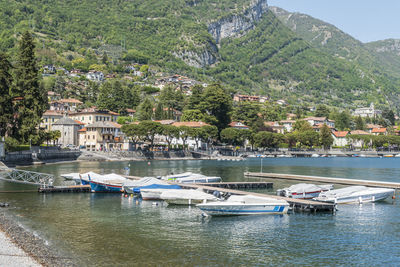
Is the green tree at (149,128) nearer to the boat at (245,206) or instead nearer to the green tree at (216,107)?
the green tree at (216,107)

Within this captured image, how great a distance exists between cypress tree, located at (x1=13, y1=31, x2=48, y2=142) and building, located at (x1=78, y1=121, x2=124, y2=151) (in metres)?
43.9

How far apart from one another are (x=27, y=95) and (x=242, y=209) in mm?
70222

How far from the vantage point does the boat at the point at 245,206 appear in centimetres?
3612

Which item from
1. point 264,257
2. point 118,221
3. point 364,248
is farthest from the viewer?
point 118,221

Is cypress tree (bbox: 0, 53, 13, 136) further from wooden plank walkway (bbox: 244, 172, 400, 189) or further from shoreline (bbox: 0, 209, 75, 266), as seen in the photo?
shoreline (bbox: 0, 209, 75, 266)

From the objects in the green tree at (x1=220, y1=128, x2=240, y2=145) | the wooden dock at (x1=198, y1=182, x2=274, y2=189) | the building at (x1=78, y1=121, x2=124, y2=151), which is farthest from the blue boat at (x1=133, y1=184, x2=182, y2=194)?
the green tree at (x1=220, y1=128, x2=240, y2=145)

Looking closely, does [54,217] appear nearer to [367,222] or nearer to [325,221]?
[325,221]

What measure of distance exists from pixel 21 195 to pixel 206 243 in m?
28.2

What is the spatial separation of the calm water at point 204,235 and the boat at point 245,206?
0.82 m

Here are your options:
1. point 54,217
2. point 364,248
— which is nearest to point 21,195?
point 54,217

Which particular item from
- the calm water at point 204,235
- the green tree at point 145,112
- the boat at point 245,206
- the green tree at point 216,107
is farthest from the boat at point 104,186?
the green tree at point 145,112

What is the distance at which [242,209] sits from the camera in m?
36.7

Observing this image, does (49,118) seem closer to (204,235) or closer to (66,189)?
(66,189)

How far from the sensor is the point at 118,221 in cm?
3406
